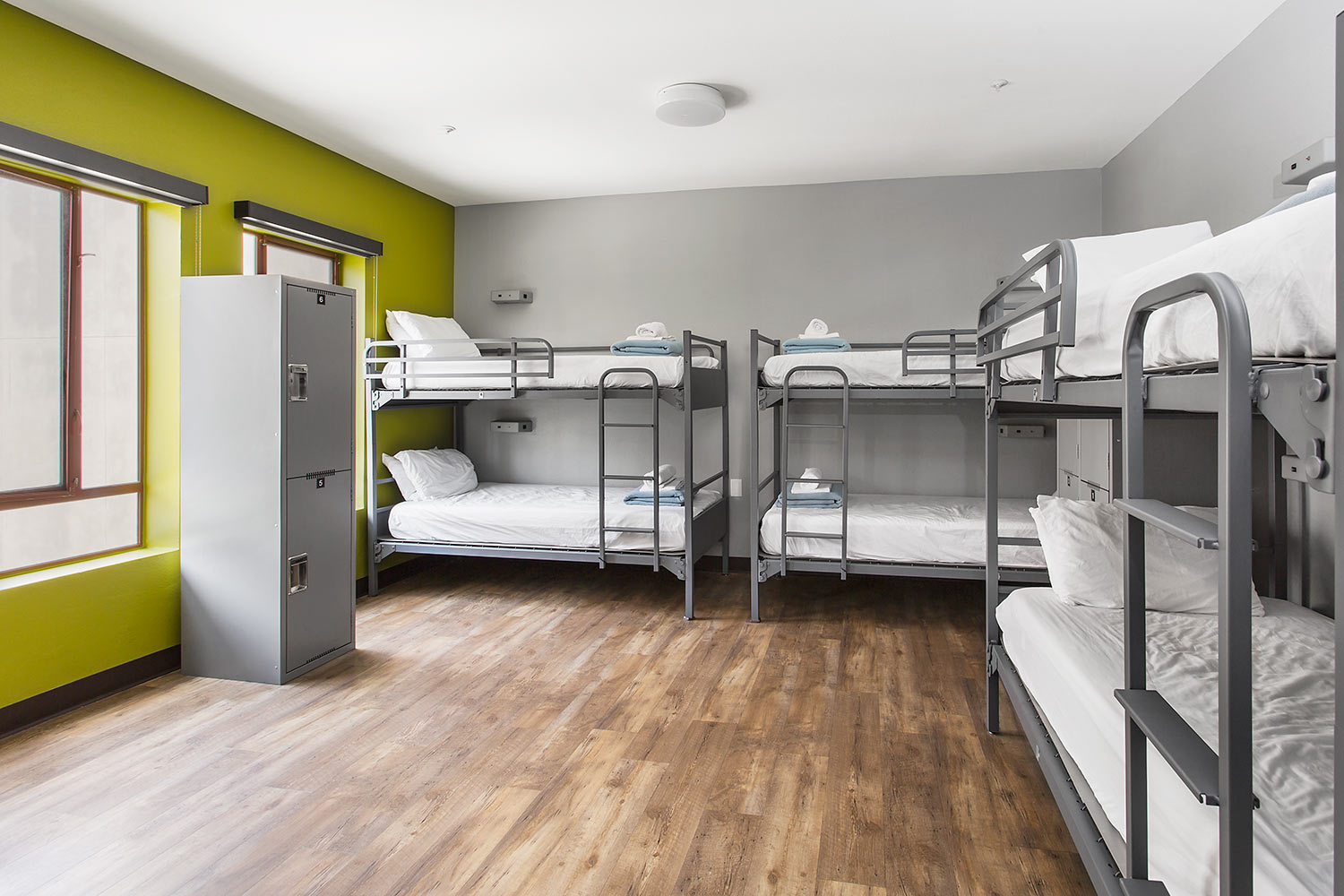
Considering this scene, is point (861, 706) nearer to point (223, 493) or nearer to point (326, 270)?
point (223, 493)

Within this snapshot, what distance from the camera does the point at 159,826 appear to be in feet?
6.72

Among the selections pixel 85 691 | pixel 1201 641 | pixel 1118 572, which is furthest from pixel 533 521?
pixel 1201 641

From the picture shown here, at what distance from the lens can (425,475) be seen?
4645 millimetres

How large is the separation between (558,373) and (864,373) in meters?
1.64

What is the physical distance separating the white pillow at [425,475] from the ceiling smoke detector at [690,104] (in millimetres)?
2454

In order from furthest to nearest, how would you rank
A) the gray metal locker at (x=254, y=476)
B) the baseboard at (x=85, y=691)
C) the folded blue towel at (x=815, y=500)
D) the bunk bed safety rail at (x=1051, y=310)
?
1. the folded blue towel at (x=815, y=500)
2. the gray metal locker at (x=254, y=476)
3. the baseboard at (x=85, y=691)
4. the bunk bed safety rail at (x=1051, y=310)

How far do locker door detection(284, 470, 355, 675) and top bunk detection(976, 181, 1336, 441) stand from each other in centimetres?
270

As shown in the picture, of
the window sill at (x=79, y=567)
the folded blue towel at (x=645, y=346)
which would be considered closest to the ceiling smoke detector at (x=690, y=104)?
the folded blue towel at (x=645, y=346)

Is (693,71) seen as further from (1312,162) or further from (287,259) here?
(287,259)

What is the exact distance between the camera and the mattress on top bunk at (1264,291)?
38.3 inches

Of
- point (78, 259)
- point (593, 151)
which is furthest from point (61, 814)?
point (593, 151)

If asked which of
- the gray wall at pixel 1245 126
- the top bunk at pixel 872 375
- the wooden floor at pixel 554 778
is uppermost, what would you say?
the gray wall at pixel 1245 126

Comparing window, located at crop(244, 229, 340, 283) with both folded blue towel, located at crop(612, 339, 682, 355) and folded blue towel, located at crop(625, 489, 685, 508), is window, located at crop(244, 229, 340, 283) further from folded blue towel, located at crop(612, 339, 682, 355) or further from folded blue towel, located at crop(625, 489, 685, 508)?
folded blue towel, located at crop(625, 489, 685, 508)

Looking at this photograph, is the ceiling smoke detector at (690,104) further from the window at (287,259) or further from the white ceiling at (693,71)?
the window at (287,259)
